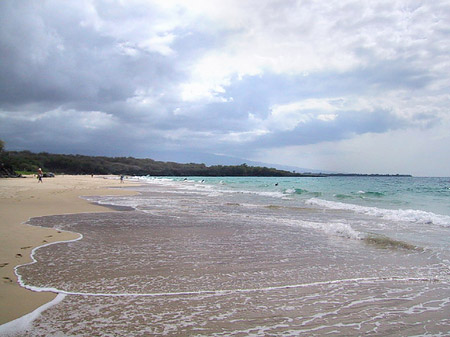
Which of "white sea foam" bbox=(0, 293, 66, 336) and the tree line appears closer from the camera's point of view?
"white sea foam" bbox=(0, 293, 66, 336)

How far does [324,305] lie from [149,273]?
307 cm

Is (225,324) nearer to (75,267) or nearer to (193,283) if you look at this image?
(193,283)

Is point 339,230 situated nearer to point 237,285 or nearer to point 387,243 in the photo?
point 387,243

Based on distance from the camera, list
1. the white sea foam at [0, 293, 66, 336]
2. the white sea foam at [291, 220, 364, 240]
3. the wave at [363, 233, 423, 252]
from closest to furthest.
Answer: the white sea foam at [0, 293, 66, 336] → the wave at [363, 233, 423, 252] → the white sea foam at [291, 220, 364, 240]

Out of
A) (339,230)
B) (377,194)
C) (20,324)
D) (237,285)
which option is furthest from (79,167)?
(20,324)

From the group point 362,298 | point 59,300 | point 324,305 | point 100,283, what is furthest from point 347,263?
point 59,300

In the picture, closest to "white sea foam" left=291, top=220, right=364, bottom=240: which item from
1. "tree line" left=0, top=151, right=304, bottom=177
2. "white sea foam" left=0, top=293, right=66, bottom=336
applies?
"white sea foam" left=0, top=293, right=66, bottom=336

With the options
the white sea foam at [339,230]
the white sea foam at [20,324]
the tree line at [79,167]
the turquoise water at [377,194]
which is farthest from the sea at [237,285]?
the tree line at [79,167]

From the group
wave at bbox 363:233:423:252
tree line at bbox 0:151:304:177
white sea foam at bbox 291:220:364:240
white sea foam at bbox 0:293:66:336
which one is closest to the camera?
white sea foam at bbox 0:293:66:336

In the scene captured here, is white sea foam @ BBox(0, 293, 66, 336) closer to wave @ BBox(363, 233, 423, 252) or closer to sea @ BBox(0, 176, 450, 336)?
sea @ BBox(0, 176, 450, 336)

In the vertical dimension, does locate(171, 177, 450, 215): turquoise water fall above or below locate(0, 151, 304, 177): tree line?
below

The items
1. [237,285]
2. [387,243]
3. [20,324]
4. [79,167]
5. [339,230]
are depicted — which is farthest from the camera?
[79,167]

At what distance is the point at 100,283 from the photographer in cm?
514

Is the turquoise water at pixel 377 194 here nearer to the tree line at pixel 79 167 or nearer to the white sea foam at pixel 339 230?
the white sea foam at pixel 339 230
